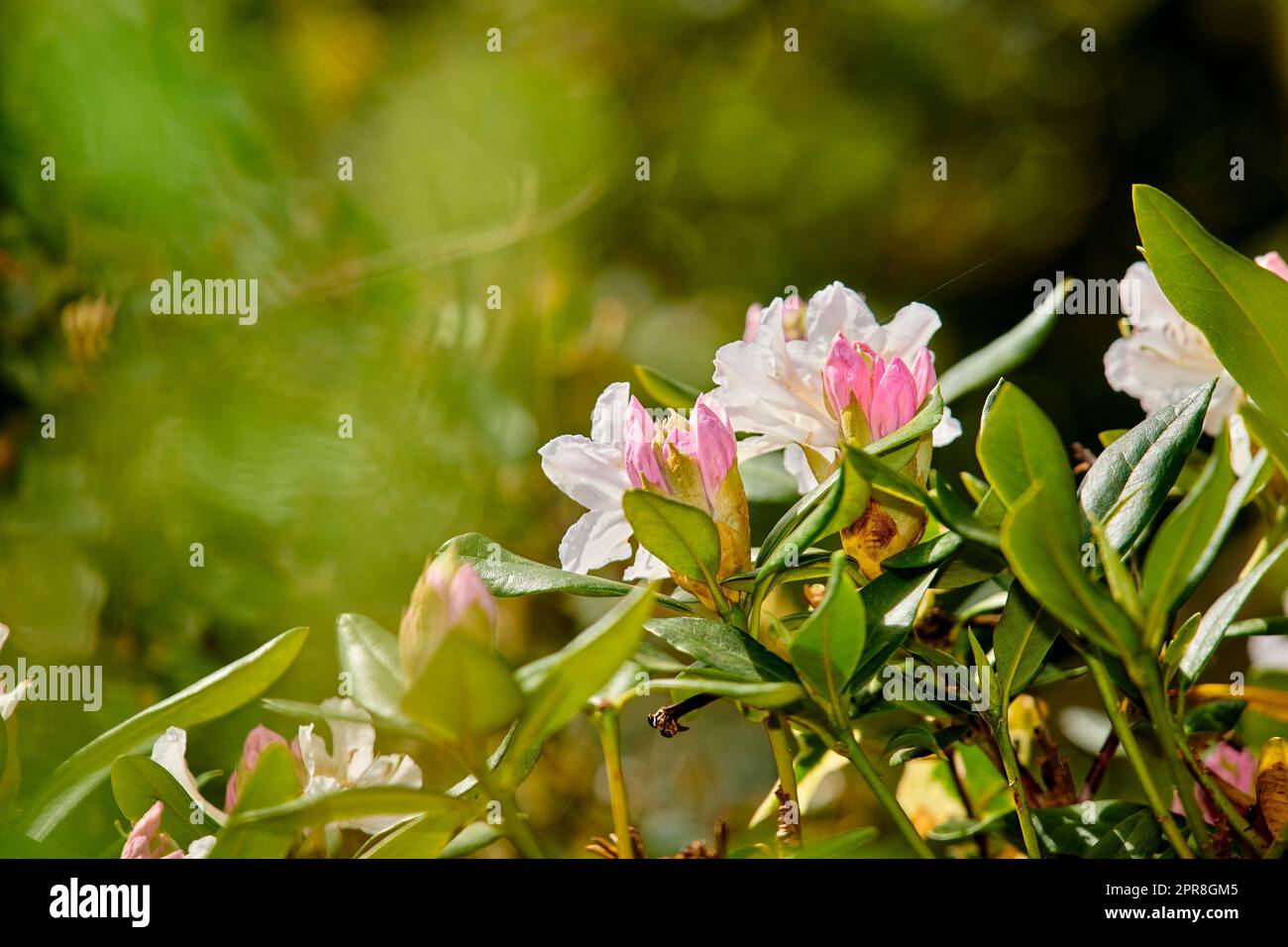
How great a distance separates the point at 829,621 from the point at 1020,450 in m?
0.06

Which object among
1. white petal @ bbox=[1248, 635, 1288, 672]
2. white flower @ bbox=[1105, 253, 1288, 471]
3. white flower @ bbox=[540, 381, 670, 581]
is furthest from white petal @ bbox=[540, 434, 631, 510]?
white petal @ bbox=[1248, 635, 1288, 672]

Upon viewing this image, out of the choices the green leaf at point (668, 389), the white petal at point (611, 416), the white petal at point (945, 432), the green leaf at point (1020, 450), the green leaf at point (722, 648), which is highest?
the green leaf at point (668, 389)

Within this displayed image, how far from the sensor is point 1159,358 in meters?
0.44

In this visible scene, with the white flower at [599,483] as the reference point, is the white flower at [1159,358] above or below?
above

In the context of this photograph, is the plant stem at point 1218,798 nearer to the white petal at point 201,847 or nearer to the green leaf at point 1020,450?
the green leaf at point 1020,450

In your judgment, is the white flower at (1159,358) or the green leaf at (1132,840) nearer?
the green leaf at (1132,840)

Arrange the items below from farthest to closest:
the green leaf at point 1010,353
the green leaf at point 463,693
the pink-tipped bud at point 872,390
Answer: the green leaf at point 1010,353 < the pink-tipped bud at point 872,390 < the green leaf at point 463,693

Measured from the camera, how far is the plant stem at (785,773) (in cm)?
31

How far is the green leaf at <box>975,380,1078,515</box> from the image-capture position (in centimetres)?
28

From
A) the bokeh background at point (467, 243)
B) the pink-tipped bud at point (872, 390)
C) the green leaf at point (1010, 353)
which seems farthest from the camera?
the bokeh background at point (467, 243)

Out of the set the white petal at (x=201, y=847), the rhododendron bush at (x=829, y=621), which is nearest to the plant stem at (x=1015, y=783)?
the rhododendron bush at (x=829, y=621)

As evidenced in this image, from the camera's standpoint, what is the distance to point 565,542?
361 mm
